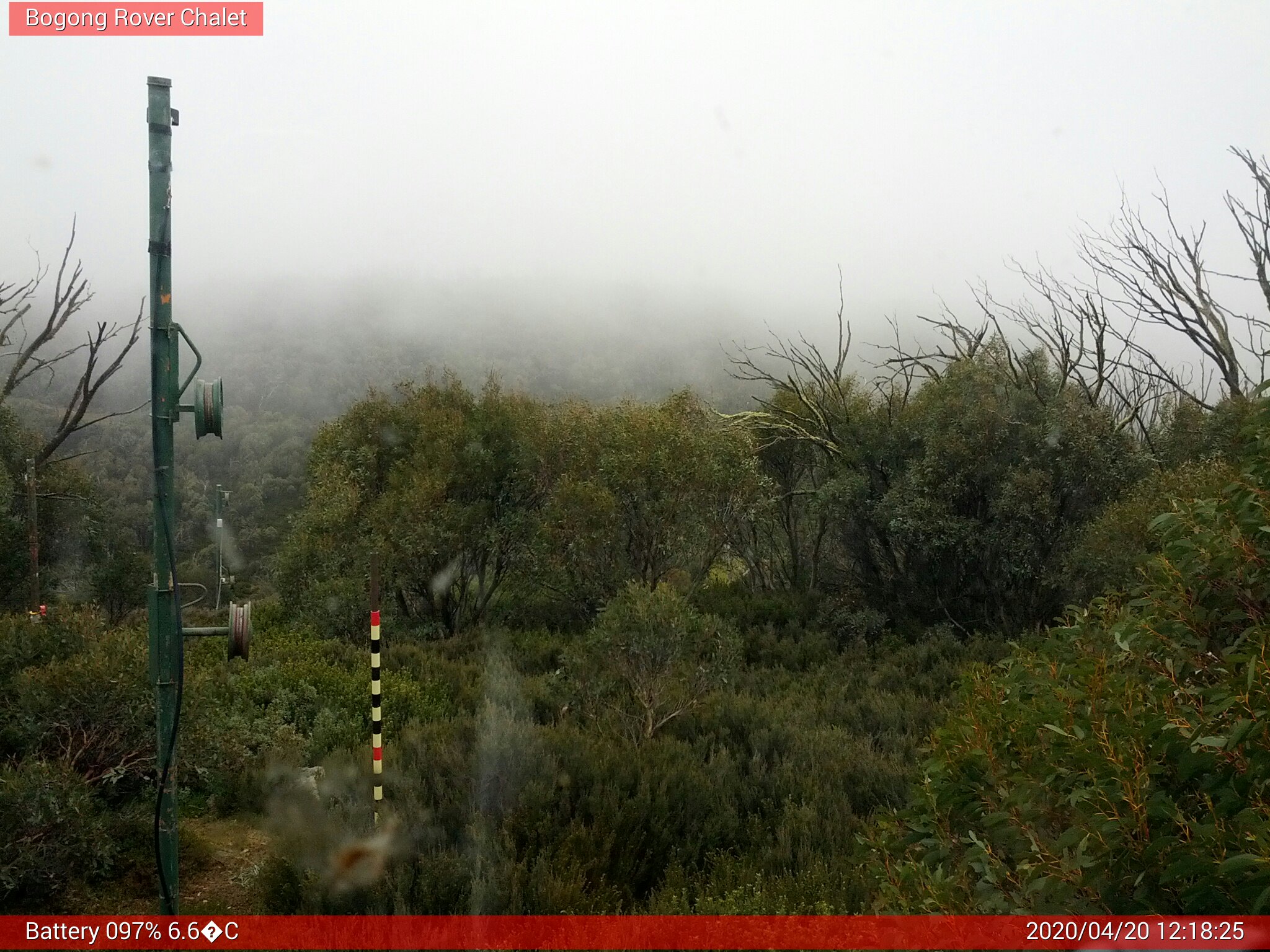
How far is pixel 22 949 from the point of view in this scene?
4906 millimetres

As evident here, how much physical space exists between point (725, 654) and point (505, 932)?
241 inches

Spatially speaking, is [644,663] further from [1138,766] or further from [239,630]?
[1138,766]

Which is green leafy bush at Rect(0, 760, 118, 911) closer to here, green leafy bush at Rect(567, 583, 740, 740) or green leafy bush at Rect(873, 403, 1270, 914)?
green leafy bush at Rect(567, 583, 740, 740)

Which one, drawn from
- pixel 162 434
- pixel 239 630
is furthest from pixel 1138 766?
pixel 162 434

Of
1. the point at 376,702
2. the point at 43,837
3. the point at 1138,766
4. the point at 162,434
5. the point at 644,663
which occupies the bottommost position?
the point at 43,837

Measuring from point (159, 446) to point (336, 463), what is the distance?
49.0 feet

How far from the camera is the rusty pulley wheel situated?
443cm

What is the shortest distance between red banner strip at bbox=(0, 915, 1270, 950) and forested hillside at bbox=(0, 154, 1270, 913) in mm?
165

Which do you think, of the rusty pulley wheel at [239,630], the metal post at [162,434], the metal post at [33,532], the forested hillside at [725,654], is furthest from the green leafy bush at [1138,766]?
the metal post at [33,532]

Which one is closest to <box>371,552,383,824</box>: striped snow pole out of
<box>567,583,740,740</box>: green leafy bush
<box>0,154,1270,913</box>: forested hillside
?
<box>0,154,1270,913</box>: forested hillside

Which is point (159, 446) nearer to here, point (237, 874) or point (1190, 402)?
point (237, 874)

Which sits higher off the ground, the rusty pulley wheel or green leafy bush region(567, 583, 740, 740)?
the rusty pulley wheel

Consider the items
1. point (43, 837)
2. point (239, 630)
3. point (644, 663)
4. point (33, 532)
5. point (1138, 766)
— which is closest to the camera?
point (1138, 766)

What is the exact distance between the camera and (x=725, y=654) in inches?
420
